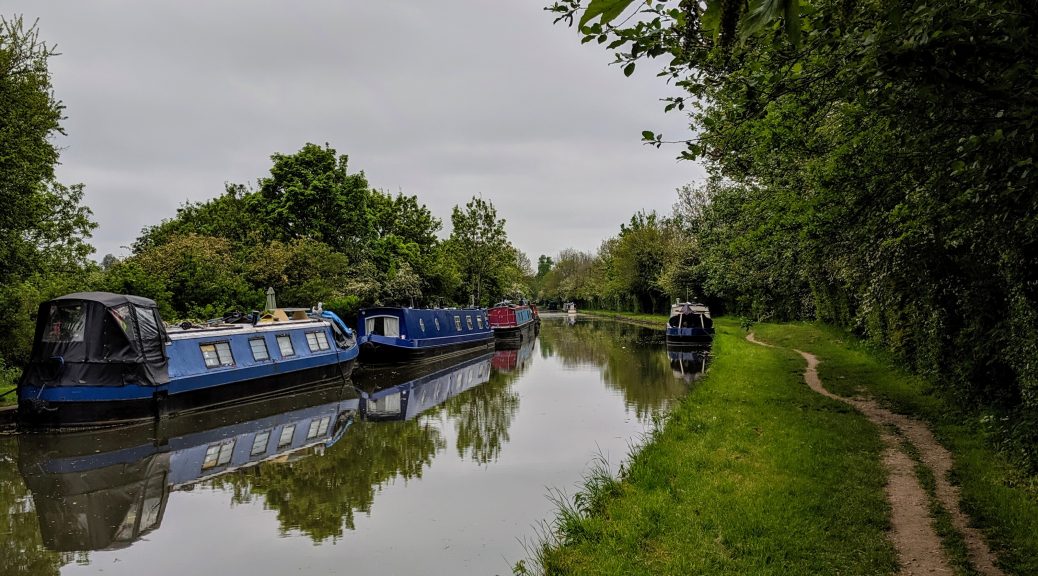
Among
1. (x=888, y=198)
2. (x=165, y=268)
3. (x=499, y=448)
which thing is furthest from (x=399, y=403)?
(x=888, y=198)

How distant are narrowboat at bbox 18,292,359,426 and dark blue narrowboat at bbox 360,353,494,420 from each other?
285 centimetres

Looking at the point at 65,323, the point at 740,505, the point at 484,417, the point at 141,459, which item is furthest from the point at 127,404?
the point at 740,505

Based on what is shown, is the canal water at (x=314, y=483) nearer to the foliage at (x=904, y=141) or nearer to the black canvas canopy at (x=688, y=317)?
the foliage at (x=904, y=141)

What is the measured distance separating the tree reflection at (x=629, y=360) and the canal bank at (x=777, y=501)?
4684 mm

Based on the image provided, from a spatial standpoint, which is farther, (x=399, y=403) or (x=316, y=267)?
(x=316, y=267)

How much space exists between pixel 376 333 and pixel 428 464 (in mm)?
12975

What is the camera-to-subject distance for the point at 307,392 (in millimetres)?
16859

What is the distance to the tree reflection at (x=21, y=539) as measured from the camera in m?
6.51

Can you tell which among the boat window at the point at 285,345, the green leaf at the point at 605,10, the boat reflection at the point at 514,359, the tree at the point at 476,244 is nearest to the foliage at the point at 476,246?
the tree at the point at 476,244

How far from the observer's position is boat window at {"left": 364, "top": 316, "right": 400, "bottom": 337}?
894 inches

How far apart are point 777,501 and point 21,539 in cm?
Result: 798

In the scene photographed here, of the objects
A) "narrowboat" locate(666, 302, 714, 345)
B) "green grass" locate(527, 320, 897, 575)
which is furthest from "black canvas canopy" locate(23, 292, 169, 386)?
"narrowboat" locate(666, 302, 714, 345)

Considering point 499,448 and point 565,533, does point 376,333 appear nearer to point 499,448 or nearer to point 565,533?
point 499,448

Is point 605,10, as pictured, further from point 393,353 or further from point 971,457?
point 393,353
